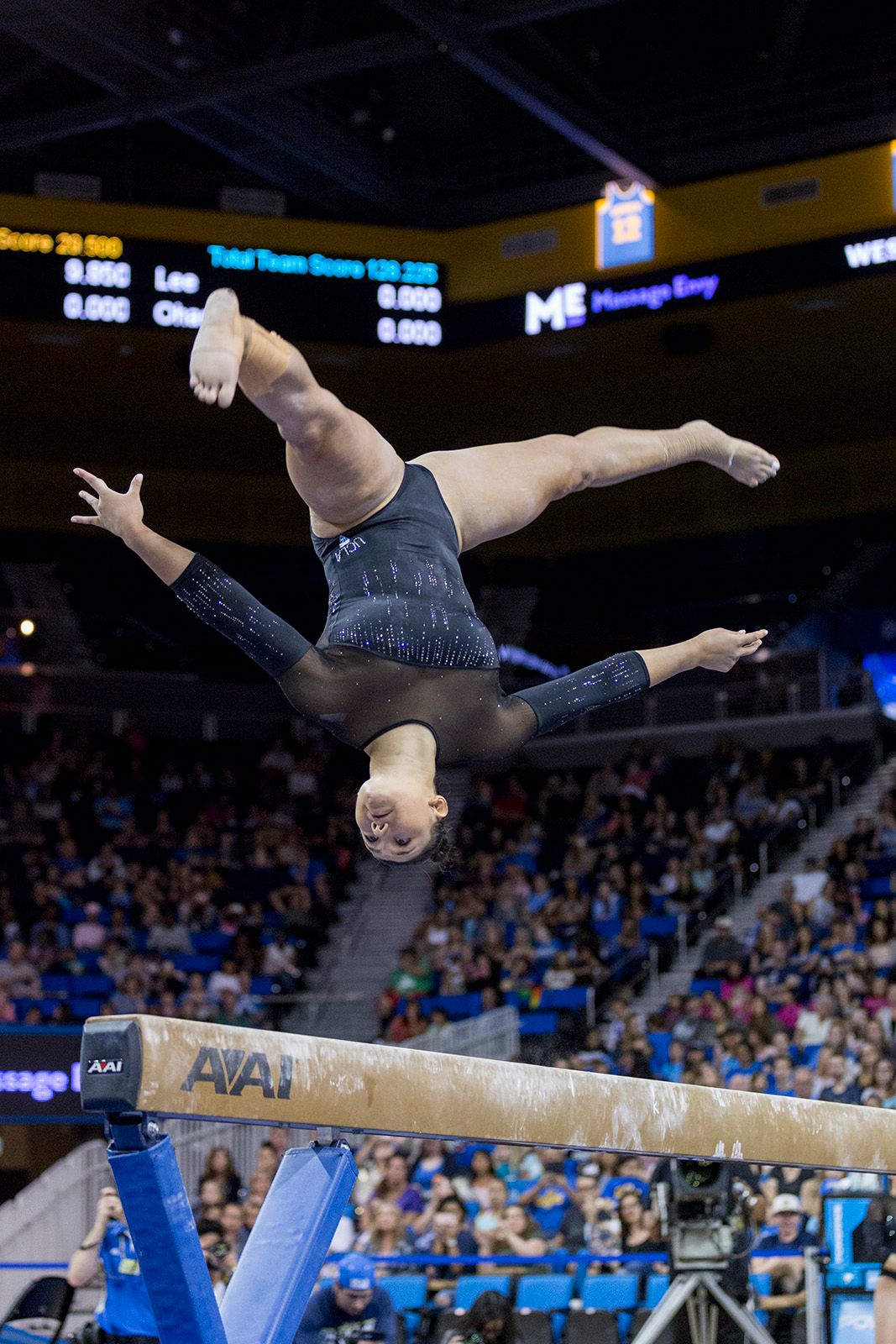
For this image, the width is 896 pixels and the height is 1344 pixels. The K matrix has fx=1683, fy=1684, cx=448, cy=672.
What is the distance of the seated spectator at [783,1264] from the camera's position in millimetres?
8211

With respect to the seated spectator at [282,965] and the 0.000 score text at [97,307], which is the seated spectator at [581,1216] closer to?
the seated spectator at [282,965]

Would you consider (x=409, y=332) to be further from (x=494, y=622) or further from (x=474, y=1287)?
(x=474, y=1287)

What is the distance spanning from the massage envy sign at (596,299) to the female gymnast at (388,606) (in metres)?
10.8

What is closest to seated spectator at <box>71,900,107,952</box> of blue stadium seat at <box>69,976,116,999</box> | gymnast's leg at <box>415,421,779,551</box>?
blue stadium seat at <box>69,976,116,999</box>

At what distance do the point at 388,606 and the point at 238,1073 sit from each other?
1.52m

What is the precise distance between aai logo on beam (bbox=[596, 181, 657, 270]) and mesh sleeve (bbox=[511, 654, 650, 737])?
1139cm

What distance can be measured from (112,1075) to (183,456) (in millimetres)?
19308

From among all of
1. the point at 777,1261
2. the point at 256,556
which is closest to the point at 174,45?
the point at 256,556

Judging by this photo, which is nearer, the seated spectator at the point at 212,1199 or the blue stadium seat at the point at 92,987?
the seated spectator at the point at 212,1199

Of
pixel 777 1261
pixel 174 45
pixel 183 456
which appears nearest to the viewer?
pixel 777 1261

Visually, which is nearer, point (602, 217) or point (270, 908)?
point (602, 217)

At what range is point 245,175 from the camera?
18.2 m

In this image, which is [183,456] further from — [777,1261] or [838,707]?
[777,1261]

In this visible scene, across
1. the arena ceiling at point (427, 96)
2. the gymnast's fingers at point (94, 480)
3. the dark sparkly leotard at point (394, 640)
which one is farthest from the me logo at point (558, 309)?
the gymnast's fingers at point (94, 480)
